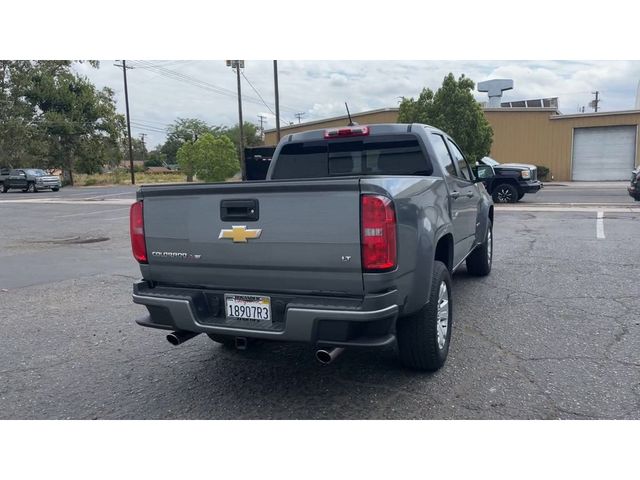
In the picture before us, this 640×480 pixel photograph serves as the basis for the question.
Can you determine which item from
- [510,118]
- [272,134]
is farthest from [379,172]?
[272,134]

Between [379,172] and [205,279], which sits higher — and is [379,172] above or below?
above

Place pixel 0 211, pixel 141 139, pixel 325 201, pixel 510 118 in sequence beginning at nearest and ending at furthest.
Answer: pixel 325 201, pixel 0 211, pixel 510 118, pixel 141 139

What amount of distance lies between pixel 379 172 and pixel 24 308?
444 centimetres

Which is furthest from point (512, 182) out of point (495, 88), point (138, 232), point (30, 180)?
point (30, 180)

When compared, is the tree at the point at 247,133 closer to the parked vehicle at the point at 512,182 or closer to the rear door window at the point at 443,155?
the parked vehicle at the point at 512,182

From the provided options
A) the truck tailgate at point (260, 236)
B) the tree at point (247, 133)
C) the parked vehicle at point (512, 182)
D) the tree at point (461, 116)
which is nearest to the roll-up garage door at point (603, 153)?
the tree at point (461, 116)

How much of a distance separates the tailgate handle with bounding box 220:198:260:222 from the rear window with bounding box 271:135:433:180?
1718 millimetres

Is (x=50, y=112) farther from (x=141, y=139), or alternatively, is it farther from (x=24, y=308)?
(x=141, y=139)

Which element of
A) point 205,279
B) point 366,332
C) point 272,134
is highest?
point 272,134

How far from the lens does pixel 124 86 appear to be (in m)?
45.9

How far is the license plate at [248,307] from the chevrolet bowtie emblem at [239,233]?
37 cm

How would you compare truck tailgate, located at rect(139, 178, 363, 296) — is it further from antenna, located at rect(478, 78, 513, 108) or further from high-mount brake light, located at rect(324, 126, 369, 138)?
antenna, located at rect(478, 78, 513, 108)

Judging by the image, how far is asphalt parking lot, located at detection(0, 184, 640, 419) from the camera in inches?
132

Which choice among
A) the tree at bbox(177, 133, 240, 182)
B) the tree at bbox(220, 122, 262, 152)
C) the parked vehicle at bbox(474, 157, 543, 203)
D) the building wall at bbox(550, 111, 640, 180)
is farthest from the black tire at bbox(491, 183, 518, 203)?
the tree at bbox(220, 122, 262, 152)
